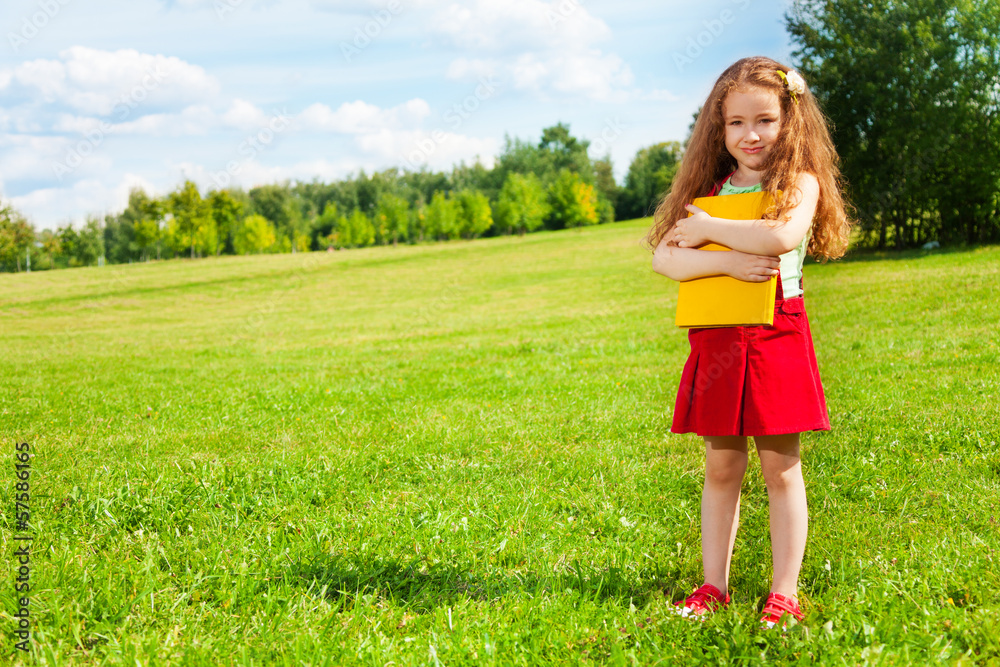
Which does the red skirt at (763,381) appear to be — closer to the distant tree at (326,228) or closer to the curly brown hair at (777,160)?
the curly brown hair at (777,160)

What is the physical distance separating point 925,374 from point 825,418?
191 inches

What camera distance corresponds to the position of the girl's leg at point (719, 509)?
2973 millimetres

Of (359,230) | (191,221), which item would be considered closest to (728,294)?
(191,221)

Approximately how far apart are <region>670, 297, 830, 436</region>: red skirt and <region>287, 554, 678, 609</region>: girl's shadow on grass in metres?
0.84

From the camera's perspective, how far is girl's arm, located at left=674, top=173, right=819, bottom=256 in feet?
8.70

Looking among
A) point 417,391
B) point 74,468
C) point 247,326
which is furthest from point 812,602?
point 247,326

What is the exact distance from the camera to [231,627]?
9.12 feet

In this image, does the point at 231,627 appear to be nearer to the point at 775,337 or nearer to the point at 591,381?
the point at 775,337

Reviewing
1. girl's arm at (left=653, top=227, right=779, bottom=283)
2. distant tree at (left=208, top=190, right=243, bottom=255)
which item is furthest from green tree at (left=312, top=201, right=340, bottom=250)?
girl's arm at (left=653, top=227, right=779, bottom=283)

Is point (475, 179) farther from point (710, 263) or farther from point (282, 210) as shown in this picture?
point (710, 263)

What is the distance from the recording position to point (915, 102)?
824 inches

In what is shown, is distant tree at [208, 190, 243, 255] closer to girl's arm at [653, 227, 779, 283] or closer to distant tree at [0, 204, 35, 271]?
distant tree at [0, 204, 35, 271]

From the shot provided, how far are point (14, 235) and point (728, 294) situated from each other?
6129cm

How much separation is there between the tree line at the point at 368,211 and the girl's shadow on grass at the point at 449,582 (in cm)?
4385
